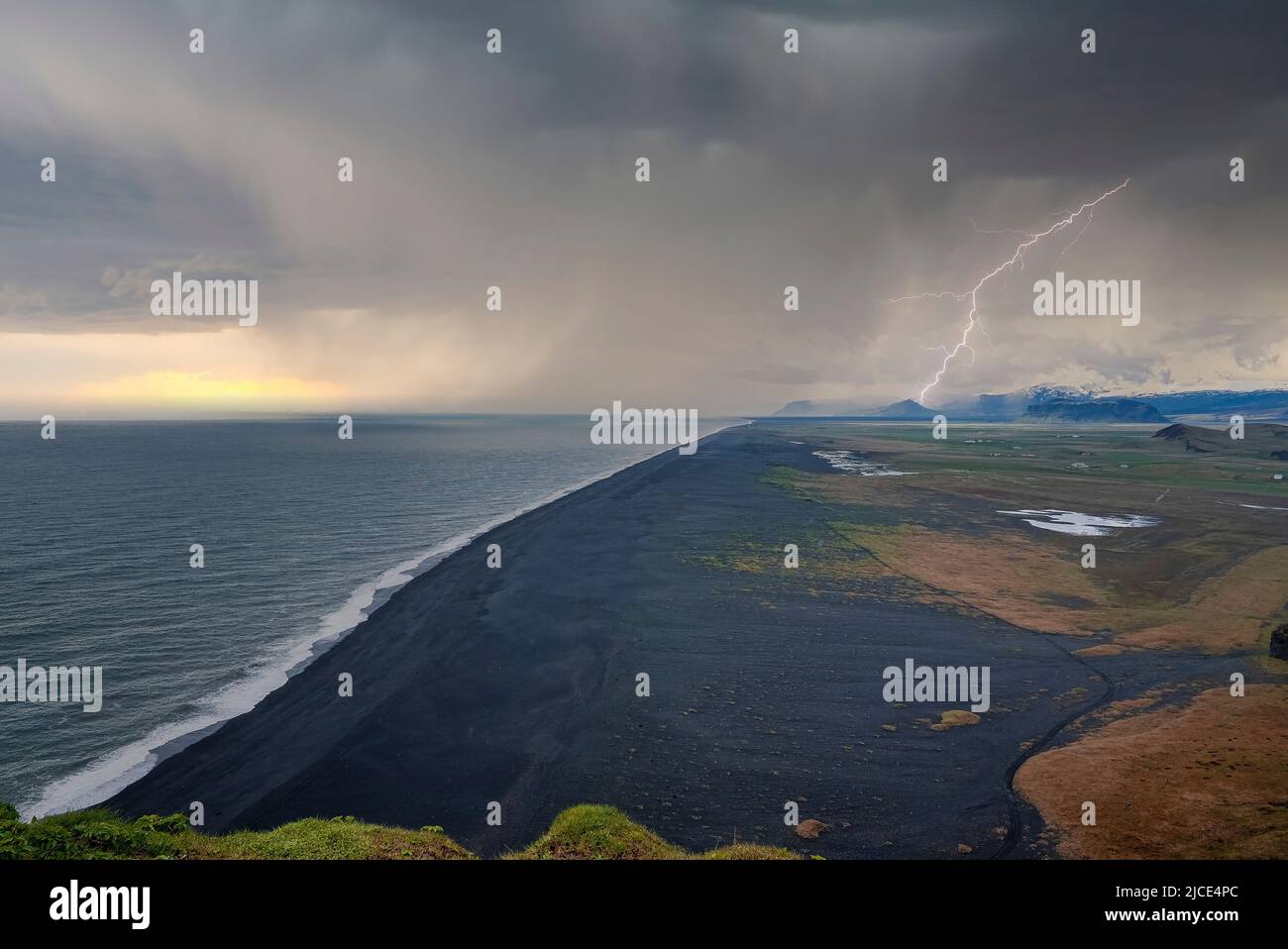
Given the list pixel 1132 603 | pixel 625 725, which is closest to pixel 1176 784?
pixel 625 725

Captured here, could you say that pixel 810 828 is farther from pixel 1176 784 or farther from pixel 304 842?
pixel 304 842
